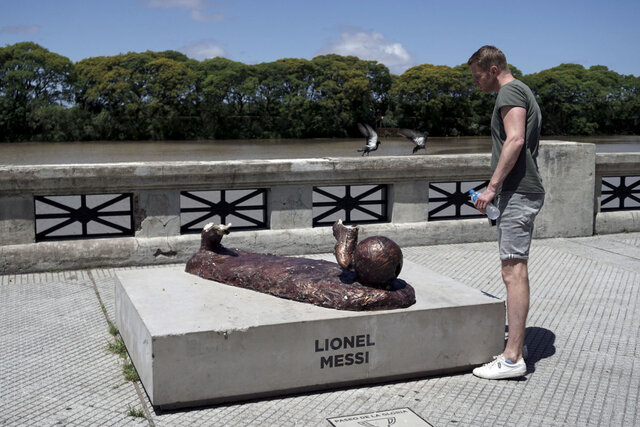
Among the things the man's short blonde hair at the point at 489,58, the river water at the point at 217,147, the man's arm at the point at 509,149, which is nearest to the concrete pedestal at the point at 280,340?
the man's arm at the point at 509,149

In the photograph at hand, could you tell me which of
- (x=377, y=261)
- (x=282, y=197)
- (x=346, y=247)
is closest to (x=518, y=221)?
(x=377, y=261)

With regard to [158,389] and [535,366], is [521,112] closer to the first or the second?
[535,366]

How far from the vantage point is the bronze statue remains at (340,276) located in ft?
14.5

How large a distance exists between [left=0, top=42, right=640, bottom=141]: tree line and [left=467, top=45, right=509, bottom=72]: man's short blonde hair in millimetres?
36390

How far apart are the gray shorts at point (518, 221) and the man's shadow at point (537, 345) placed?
0.84m

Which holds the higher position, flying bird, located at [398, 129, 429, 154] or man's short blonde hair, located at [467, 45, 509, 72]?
man's short blonde hair, located at [467, 45, 509, 72]

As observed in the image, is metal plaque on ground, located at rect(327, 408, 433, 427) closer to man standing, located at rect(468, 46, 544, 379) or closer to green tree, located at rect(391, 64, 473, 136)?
man standing, located at rect(468, 46, 544, 379)

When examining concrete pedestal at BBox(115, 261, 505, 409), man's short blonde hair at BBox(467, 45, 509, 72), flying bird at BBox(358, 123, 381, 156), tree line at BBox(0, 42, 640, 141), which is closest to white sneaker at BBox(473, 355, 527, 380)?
concrete pedestal at BBox(115, 261, 505, 409)

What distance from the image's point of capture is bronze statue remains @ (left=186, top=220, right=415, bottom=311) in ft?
14.5

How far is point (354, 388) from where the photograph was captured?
14.9ft

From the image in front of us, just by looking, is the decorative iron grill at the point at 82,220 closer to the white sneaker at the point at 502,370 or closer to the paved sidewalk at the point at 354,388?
the paved sidewalk at the point at 354,388

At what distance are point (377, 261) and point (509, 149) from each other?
3.35ft

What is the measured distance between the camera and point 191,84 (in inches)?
1745

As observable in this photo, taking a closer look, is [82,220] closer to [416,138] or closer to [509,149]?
[509,149]
